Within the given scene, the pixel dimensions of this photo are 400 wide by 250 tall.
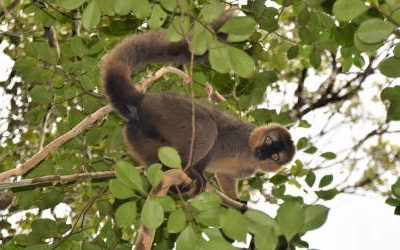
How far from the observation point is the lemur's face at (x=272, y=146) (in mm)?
5066

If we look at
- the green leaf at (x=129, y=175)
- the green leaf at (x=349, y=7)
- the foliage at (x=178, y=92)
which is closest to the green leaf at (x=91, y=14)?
the foliage at (x=178, y=92)

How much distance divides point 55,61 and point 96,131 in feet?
2.34

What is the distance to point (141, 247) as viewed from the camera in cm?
309

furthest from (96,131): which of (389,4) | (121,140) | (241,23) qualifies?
(389,4)

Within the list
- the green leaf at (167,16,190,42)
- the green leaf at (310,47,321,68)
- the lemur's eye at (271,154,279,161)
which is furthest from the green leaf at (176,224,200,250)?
the green leaf at (310,47,321,68)

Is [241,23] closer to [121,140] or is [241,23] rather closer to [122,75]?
[122,75]

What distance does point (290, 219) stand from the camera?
238cm

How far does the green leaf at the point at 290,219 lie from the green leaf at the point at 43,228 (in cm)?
218

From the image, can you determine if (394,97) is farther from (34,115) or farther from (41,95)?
(34,115)

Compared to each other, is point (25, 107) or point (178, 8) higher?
point (178, 8)

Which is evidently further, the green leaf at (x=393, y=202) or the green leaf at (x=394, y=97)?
the green leaf at (x=393, y=202)

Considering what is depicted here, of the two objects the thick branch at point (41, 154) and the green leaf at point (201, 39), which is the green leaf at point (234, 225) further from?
the thick branch at point (41, 154)

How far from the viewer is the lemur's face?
5.07 metres

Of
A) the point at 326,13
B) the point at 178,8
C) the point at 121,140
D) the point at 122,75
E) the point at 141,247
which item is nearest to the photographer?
the point at 178,8
